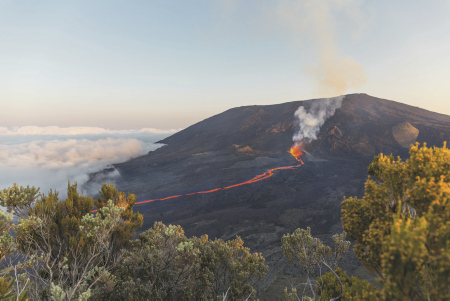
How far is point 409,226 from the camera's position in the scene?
3484 mm

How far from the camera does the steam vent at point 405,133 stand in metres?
54.6

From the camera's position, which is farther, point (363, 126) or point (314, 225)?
point (363, 126)

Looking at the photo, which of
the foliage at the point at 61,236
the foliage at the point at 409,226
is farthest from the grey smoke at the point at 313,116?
the foliage at the point at 61,236

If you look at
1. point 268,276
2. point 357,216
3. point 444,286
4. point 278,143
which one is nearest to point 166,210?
point 268,276

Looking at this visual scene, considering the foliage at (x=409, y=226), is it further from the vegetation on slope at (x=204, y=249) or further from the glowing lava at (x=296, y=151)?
the glowing lava at (x=296, y=151)

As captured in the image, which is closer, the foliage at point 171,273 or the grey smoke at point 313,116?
the foliage at point 171,273

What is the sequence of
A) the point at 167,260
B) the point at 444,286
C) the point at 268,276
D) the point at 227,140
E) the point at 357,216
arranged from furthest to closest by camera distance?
the point at 227,140 → the point at 268,276 → the point at 167,260 → the point at 357,216 → the point at 444,286

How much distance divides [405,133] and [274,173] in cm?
4177

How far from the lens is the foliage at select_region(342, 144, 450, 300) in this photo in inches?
124

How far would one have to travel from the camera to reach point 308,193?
106ft

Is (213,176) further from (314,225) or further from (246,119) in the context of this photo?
(246,119)

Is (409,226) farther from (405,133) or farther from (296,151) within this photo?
(405,133)

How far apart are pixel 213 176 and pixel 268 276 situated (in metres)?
30.3

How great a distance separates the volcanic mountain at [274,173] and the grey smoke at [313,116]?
2.21 meters
